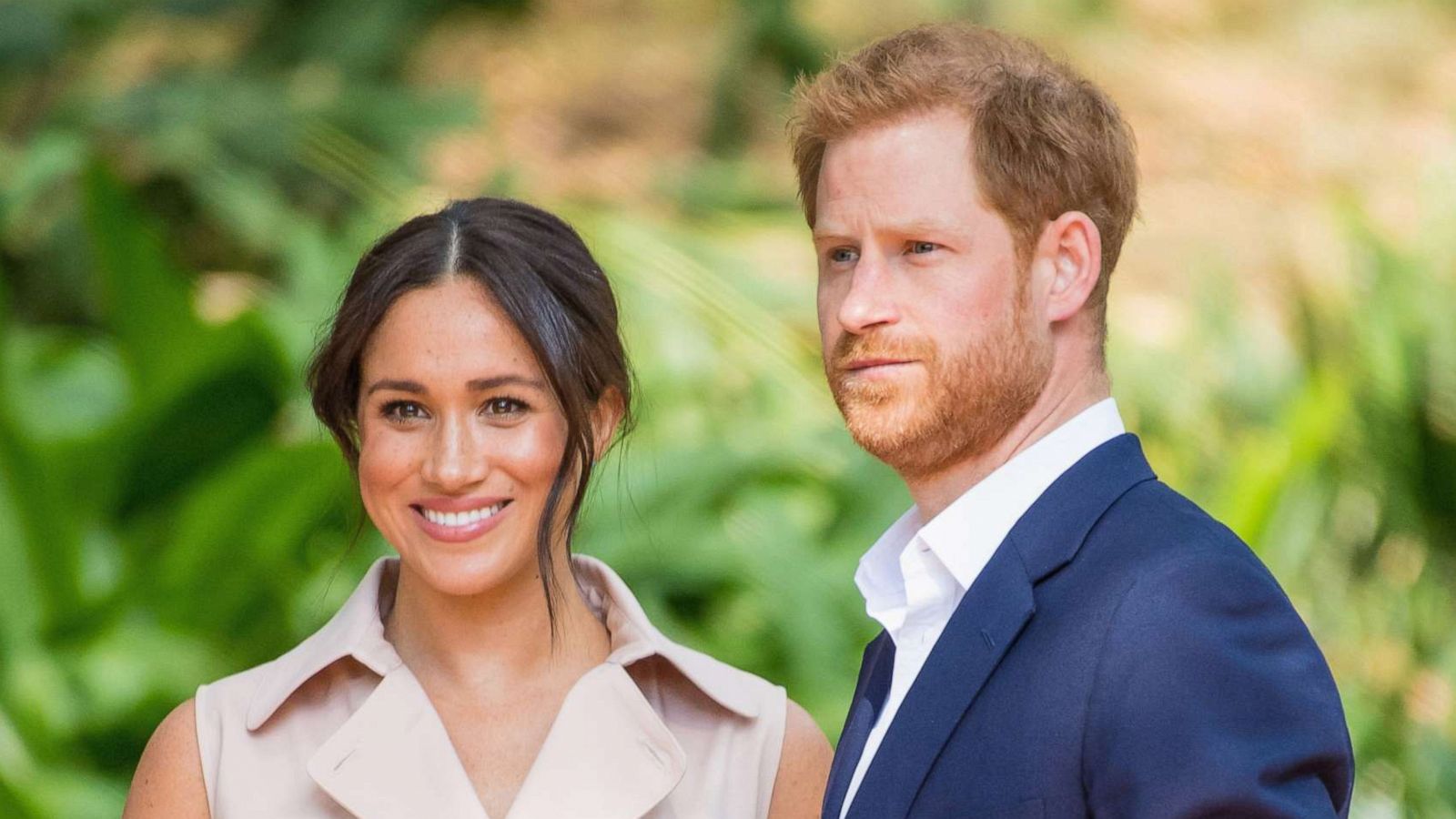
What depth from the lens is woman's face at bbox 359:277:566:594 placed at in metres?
1.95

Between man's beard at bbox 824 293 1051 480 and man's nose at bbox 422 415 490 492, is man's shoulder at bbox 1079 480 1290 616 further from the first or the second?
man's nose at bbox 422 415 490 492

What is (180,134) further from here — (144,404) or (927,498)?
(927,498)

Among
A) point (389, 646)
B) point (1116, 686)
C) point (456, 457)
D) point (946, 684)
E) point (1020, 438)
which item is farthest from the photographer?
point (389, 646)

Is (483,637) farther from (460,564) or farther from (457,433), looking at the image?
(457,433)

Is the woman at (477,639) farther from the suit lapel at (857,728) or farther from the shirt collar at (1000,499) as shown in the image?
the shirt collar at (1000,499)

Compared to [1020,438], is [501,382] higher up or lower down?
higher up

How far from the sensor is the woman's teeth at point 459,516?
6.41 ft

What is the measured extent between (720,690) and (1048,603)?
58 cm

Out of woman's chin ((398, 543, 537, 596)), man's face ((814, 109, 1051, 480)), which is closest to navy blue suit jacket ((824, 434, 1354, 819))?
man's face ((814, 109, 1051, 480))

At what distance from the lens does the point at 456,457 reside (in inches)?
75.9

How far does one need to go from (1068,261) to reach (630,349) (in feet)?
8.96

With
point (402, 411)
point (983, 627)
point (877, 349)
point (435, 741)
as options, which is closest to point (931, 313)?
point (877, 349)

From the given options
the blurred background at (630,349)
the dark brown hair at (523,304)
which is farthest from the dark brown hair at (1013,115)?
the blurred background at (630,349)

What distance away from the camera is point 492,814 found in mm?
1998
